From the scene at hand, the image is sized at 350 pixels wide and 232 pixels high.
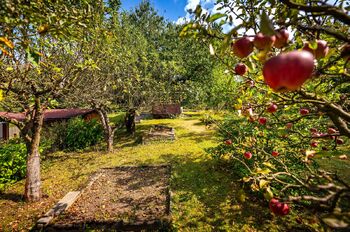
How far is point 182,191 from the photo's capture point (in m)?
7.59

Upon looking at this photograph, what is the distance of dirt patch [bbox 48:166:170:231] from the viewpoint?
19.1 feet

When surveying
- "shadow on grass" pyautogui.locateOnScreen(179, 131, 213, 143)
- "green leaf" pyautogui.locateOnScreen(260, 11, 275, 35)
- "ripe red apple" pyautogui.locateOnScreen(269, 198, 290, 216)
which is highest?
"green leaf" pyautogui.locateOnScreen(260, 11, 275, 35)

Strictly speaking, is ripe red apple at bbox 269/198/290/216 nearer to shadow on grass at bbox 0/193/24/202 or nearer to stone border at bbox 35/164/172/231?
stone border at bbox 35/164/172/231

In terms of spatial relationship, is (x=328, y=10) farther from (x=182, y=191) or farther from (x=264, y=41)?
(x=182, y=191)

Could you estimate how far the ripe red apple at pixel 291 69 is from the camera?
3.59 ft

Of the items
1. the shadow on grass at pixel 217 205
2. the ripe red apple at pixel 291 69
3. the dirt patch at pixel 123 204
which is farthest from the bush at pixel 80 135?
the ripe red apple at pixel 291 69

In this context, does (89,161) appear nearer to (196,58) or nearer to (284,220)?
(284,220)

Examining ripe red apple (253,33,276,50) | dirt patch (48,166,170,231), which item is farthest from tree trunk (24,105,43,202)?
ripe red apple (253,33,276,50)

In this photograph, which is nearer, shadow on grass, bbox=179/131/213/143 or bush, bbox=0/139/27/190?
bush, bbox=0/139/27/190

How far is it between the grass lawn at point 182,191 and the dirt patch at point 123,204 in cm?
47

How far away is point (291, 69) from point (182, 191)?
7.09 m

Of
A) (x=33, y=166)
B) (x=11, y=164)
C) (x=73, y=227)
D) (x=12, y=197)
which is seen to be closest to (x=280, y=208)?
A: (x=73, y=227)

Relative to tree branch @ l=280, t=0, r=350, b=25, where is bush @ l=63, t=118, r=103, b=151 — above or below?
below

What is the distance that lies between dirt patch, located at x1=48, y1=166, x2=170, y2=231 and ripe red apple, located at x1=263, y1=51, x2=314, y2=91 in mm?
5439
